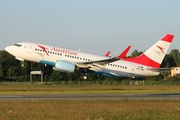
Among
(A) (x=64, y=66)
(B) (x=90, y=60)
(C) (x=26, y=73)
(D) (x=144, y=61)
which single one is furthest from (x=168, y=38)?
(C) (x=26, y=73)

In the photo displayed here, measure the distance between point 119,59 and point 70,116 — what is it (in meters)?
35.7

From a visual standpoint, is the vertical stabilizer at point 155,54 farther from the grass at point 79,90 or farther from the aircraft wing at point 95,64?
the grass at point 79,90

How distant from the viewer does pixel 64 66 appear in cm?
5072

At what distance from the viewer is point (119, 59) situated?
173 ft

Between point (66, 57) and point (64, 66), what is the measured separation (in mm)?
1620

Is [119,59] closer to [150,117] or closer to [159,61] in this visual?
[159,61]

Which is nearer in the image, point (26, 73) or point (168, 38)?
point (168, 38)

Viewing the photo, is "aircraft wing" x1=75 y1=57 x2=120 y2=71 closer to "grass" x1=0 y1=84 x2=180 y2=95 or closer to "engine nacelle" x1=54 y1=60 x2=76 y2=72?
"engine nacelle" x1=54 y1=60 x2=76 y2=72

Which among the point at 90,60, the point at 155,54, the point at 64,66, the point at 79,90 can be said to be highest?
the point at 155,54

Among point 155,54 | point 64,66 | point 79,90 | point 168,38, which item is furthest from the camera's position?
point 168,38

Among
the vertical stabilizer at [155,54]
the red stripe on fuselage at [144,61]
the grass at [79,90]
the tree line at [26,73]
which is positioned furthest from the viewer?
the tree line at [26,73]

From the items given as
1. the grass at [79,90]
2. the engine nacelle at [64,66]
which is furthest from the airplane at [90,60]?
the grass at [79,90]

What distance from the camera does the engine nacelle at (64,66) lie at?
165 ft

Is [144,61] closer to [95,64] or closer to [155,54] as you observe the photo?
[155,54]
